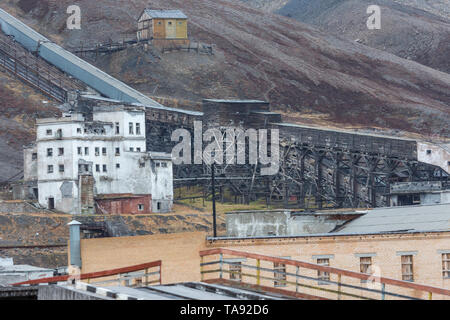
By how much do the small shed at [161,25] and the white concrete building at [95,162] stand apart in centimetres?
4959

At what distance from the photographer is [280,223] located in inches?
2130

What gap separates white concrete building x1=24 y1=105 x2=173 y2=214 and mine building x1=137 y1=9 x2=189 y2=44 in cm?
4961

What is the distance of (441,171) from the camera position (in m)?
89.8

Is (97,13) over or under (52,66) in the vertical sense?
over

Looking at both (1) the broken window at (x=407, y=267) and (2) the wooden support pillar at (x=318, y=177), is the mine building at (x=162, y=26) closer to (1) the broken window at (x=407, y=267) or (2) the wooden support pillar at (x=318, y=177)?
(2) the wooden support pillar at (x=318, y=177)

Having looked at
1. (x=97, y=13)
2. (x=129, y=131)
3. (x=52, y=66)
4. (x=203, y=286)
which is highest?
(x=97, y=13)

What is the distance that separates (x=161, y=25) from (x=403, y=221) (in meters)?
102

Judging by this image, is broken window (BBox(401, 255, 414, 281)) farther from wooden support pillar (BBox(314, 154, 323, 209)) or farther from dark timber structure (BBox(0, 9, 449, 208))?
wooden support pillar (BBox(314, 154, 323, 209))

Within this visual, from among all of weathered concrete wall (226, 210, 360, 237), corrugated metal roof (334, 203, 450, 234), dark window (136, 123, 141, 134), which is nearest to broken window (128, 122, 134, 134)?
dark window (136, 123, 141, 134)

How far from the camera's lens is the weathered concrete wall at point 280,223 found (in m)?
54.0

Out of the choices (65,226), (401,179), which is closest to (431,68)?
(401,179)

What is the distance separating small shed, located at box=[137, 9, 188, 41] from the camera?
147250 mm

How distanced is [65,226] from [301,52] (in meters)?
101
